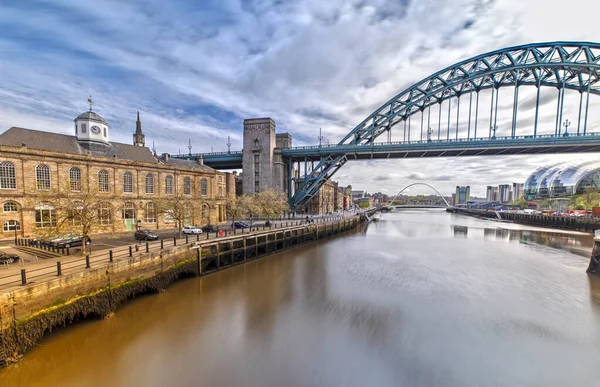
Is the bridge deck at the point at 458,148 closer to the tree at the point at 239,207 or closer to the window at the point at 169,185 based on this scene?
the tree at the point at 239,207

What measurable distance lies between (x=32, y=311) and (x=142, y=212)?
18559 millimetres

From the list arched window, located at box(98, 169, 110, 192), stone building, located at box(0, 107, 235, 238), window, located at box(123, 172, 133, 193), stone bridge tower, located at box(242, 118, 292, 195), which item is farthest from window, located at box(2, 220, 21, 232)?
stone bridge tower, located at box(242, 118, 292, 195)

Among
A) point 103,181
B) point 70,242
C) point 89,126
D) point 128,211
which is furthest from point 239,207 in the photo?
point 89,126

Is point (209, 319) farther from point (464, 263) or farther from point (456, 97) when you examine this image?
point (456, 97)

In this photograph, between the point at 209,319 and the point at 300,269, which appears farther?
the point at 300,269

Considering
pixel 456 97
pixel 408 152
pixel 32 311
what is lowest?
pixel 32 311

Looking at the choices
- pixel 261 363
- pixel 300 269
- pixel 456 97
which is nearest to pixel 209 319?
pixel 261 363

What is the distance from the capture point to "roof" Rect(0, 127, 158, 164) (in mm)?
20766

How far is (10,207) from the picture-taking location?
60.5 feet

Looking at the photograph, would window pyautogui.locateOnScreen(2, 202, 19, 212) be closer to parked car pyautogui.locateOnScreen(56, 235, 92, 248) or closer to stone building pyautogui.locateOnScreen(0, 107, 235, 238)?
stone building pyautogui.locateOnScreen(0, 107, 235, 238)

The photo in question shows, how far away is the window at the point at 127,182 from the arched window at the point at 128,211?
51.8 inches

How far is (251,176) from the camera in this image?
46031 mm

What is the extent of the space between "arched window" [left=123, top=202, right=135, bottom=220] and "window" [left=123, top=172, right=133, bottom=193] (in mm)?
1317

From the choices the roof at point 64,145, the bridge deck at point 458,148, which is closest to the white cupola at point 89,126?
the roof at point 64,145
